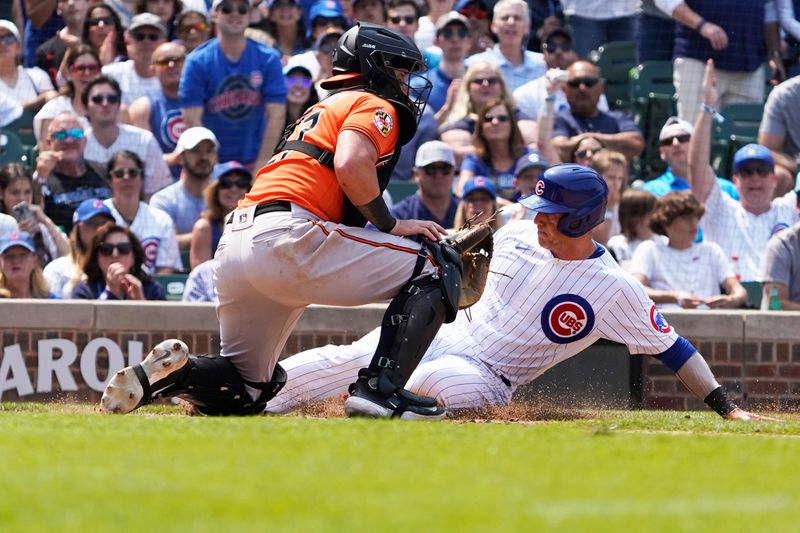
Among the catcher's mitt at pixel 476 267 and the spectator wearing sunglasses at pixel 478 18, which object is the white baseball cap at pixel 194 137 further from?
the catcher's mitt at pixel 476 267

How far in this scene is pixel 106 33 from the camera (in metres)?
12.6

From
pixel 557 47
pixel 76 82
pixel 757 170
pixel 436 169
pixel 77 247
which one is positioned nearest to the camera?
pixel 77 247

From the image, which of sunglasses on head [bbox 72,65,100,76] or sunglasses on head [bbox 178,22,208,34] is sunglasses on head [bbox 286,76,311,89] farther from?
sunglasses on head [bbox 72,65,100,76]

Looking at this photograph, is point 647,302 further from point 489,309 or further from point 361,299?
point 361,299

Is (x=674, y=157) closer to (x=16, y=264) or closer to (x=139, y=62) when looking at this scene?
(x=139, y=62)

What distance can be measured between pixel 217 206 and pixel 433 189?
160 cm

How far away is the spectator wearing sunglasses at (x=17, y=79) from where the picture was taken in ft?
39.2

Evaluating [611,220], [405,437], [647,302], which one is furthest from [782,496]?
[611,220]

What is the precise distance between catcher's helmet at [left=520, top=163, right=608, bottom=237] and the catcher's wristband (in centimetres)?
92

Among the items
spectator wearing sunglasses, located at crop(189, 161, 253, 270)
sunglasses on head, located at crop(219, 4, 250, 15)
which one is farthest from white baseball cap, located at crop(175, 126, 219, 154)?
sunglasses on head, located at crop(219, 4, 250, 15)

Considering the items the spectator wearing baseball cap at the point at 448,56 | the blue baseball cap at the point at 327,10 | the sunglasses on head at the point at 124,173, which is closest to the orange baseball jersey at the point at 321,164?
the sunglasses on head at the point at 124,173

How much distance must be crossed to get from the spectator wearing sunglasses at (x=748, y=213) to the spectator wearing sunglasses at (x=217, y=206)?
3595mm

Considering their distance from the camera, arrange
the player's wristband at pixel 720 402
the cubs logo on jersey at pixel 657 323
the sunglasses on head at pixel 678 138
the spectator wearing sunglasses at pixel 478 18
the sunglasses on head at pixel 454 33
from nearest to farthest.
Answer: the player's wristband at pixel 720 402 → the cubs logo on jersey at pixel 657 323 → the sunglasses on head at pixel 678 138 → the sunglasses on head at pixel 454 33 → the spectator wearing sunglasses at pixel 478 18

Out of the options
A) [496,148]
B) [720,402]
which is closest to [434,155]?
[496,148]
